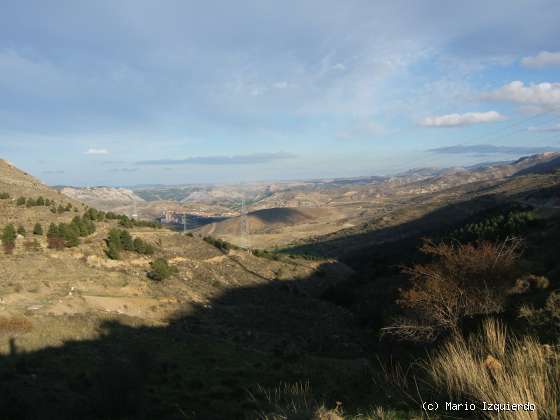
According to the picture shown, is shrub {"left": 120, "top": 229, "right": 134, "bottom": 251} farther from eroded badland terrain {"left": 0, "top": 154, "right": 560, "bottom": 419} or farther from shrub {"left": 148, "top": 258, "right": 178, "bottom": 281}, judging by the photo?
shrub {"left": 148, "top": 258, "right": 178, "bottom": 281}

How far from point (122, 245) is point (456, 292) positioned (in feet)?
112

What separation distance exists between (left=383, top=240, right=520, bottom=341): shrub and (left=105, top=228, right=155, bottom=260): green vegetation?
96.5 feet

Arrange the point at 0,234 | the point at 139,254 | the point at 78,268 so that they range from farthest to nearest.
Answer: the point at 139,254, the point at 0,234, the point at 78,268

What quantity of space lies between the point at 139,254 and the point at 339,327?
22.8 m

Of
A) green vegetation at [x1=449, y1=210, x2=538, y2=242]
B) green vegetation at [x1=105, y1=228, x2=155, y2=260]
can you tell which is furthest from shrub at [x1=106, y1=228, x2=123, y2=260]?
A: green vegetation at [x1=449, y1=210, x2=538, y2=242]

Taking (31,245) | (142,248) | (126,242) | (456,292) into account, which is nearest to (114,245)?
(126,242)

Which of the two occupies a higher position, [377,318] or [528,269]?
[528,269]

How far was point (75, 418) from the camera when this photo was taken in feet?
37.3

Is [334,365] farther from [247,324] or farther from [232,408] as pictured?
[247,324]

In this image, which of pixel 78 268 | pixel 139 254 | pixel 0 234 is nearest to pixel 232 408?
pixel 78 268

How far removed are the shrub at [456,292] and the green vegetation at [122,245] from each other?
29.4m

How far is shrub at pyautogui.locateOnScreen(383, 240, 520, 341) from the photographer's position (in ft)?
60.4

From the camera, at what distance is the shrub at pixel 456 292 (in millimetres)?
18406

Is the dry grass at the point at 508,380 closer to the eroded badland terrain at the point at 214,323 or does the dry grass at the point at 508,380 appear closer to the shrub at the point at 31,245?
the eroded badland terrain at the point at 214,323
